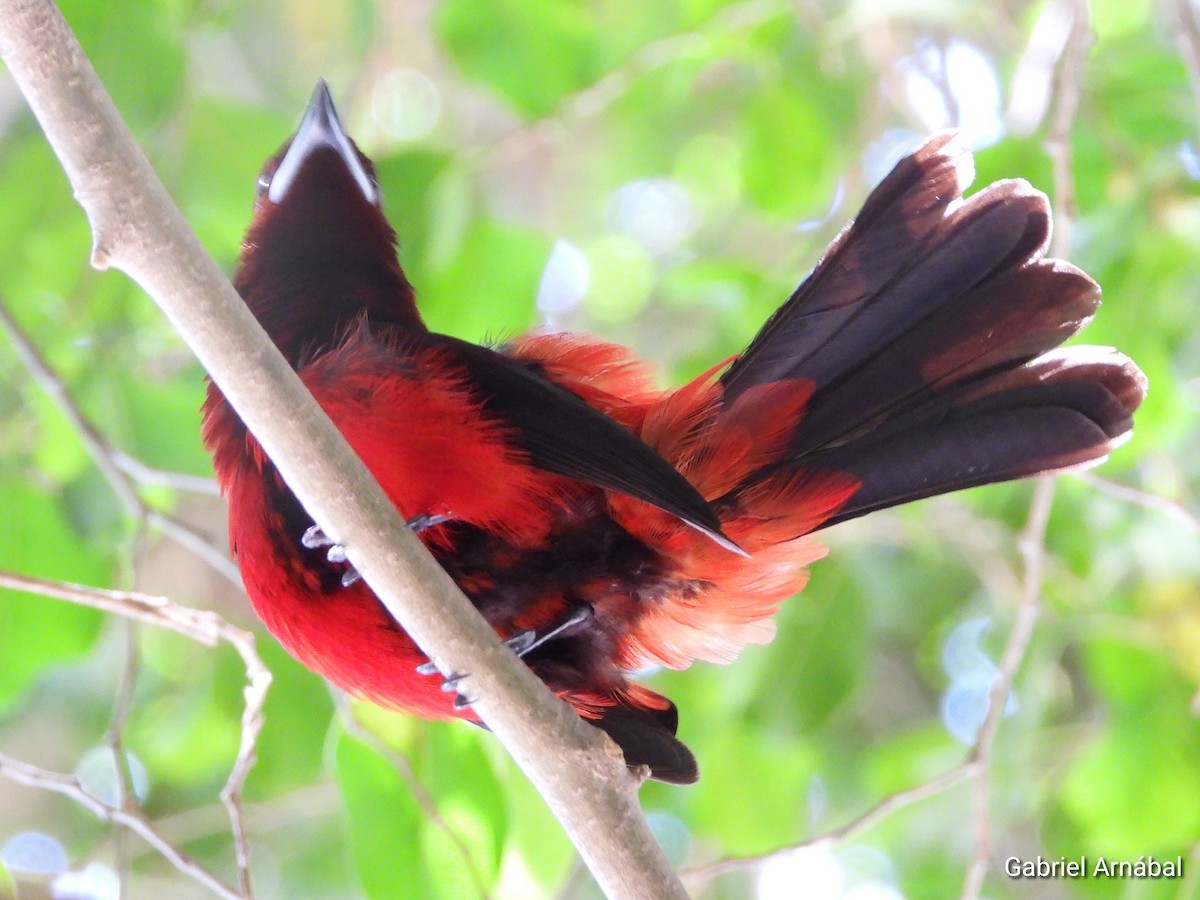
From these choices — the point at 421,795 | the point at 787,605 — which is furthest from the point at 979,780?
the point at 787,605

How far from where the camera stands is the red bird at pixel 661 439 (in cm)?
178

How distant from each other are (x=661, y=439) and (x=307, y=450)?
29.9 inches

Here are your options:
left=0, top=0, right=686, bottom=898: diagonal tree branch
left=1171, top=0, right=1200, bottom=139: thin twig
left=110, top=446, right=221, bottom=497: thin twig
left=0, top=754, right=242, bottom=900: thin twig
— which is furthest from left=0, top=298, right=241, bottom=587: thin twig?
left=1171, top=0, right=1200, bottom=139: thin twig

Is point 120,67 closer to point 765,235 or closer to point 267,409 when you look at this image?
point 267,409

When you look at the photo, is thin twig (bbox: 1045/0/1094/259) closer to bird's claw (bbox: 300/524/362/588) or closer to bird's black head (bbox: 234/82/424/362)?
bird's black head (bbox: 234/82/424/362)

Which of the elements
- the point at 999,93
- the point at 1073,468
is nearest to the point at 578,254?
the point at 999,93

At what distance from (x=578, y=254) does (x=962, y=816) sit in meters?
1.99

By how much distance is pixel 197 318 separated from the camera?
1.28 m

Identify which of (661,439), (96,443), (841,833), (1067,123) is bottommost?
(841,833)

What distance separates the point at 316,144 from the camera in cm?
→ 220

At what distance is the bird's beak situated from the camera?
7.15 feet

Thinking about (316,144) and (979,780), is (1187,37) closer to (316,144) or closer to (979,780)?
(979,780)

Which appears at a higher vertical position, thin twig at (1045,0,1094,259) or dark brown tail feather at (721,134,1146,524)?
thin twig at (1045,0,1094,259)

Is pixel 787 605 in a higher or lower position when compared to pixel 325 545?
higher
